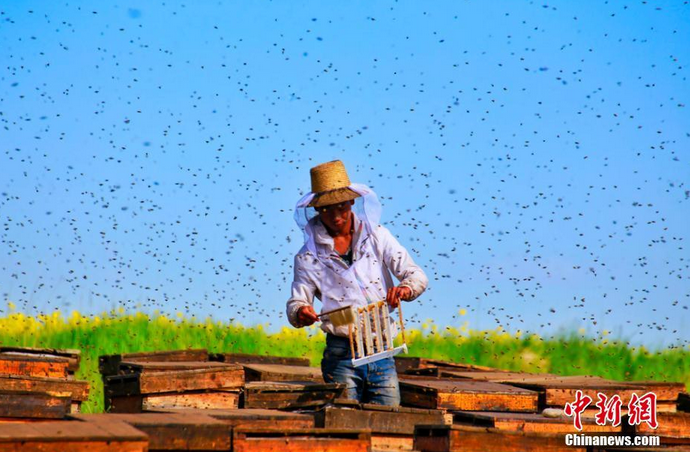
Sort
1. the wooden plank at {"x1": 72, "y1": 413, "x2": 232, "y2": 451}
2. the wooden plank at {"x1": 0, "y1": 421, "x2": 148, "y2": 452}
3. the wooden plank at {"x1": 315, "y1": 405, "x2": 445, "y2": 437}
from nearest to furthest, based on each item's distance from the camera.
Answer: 1. the wooden plank at {"x1": 0, "y1": 421, "x2": 148, "y2": 452}
2. the wooden plank at {"x1": 72, "y1": 413, "x2": 232, "y2": 451}
3. the wooden plank at {"x1": 315, "y1": 405, "x2": 445, "y2": 437}

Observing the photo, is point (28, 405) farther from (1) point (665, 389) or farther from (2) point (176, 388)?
(1) point (665, 389)

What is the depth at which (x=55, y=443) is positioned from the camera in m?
6.13

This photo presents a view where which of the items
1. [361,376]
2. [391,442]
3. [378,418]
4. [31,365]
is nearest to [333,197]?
[361,376]

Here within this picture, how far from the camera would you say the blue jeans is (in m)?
8.65

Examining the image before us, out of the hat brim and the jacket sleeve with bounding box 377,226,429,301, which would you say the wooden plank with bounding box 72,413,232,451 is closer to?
the jacket sleeve with bounding box 377,226,429,301

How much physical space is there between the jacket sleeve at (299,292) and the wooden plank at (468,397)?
5.43ft

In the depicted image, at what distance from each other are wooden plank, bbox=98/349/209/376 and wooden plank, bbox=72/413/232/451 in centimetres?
491

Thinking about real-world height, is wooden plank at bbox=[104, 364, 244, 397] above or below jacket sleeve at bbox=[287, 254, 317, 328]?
below

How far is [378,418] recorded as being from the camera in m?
8.44

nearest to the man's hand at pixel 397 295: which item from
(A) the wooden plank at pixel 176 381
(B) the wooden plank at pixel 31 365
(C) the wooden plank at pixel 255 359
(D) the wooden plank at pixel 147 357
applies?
(A) the wooden plank at pixel 176 381

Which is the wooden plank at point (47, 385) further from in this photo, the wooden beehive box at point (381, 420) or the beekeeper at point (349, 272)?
the wooden beehive box at point (381, 420)

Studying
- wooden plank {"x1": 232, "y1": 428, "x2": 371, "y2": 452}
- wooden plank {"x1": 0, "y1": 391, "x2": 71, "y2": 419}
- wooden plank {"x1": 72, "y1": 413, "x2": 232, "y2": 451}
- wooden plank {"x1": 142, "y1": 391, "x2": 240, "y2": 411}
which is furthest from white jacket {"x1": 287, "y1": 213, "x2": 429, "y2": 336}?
wooden plank {"x1": 0, "y1": 391, "x2": 71, "y2": 419}

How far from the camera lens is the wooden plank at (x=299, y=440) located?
7117 mm

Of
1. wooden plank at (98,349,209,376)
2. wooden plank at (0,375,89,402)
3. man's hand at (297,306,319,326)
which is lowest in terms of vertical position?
wooden plank at (0,375,89,402)
